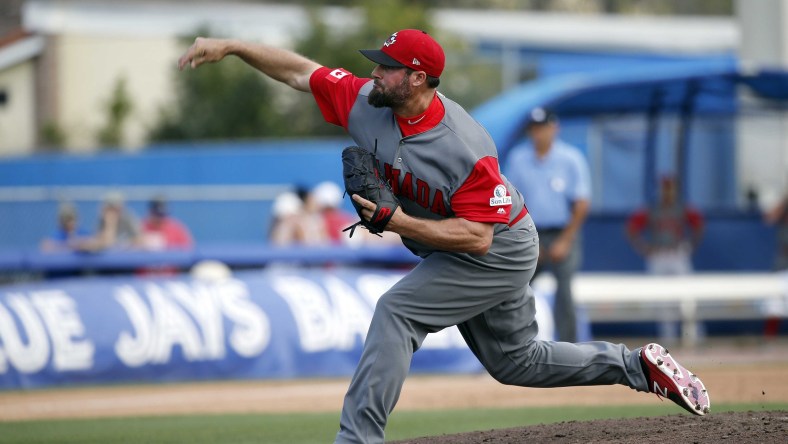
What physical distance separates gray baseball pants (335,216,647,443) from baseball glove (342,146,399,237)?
40 cm

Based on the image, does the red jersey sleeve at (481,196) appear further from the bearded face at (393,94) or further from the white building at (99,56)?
the white building at (99,56)

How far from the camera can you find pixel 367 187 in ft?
17.5

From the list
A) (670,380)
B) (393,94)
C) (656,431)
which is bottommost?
(656,431)

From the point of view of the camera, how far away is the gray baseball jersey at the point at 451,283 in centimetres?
539

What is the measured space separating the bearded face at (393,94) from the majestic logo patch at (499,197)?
61 cm

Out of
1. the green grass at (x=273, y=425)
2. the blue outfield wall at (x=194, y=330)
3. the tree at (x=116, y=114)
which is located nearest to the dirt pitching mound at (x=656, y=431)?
the green grass at (x=273, y=425)

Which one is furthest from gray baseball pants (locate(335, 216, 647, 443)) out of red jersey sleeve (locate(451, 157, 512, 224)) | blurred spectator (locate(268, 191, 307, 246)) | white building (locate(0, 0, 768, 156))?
white building (locate(0, 0, 768, 156))

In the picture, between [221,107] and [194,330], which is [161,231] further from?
[221,107]

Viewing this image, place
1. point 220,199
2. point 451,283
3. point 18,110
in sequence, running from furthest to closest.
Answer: point 18,110 → point 220,199 → point 451,283

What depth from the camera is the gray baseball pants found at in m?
5.36

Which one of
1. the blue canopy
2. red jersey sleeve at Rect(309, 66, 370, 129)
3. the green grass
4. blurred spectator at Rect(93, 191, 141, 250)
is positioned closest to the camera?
red jersey sleeve at Rect(309, 66, 370, 129)

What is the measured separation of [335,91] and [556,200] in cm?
538

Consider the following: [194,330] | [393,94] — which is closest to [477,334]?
[393,94]

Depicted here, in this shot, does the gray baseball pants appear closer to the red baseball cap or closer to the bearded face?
the bearded face
